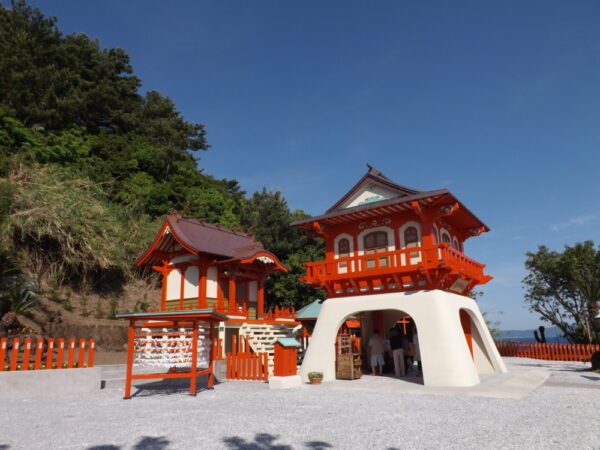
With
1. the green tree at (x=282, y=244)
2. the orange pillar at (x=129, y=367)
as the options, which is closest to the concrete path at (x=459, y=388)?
the orange pillar at (x=129, y=367)

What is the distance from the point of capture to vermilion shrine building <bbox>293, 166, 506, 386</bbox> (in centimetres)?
1303

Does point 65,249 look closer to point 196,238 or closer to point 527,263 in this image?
point 196,238

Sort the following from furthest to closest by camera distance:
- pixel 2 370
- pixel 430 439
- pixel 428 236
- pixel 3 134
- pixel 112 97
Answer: pixel 112 97 < pixel 3 134 < pixel 428 236 < pixel 2 370 < pixel 430 439

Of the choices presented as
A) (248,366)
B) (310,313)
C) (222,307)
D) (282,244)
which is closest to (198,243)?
(222,307)

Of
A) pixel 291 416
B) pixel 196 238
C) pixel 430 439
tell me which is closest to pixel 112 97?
pixel 196 238

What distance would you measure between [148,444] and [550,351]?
84.0ft

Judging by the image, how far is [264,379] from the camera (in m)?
14.6

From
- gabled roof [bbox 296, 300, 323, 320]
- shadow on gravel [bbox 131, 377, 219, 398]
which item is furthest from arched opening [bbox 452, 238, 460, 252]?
A: shadow on gravel [bbox 131, 377, 219, 398]

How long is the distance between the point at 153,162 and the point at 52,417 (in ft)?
99.7

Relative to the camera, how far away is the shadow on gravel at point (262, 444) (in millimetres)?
5887

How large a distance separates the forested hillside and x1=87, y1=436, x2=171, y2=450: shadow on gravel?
12441 millimetres

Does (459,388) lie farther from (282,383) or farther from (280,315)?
(280,315)

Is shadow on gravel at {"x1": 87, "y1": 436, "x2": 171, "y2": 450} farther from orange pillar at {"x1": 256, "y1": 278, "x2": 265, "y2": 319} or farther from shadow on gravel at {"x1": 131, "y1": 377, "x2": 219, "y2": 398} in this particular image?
orange pillar at {"x1": 256, "y1": 278, "x2": 265, "y2": 319}

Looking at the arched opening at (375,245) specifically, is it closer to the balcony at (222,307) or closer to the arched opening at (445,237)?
the arched opening at (445,237)
